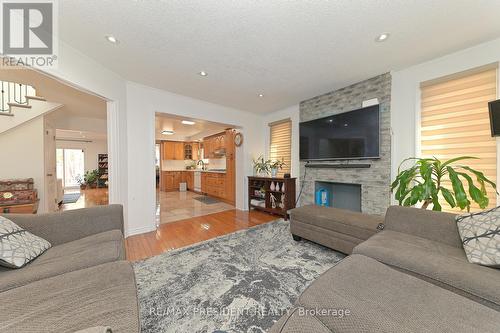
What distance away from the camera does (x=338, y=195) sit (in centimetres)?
354

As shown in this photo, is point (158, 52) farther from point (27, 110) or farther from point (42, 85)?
point (27, 110)

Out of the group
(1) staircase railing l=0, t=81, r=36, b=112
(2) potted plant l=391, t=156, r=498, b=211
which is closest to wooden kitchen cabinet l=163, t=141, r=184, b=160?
(1) staircase railing l=0, t=81, r=36, b=112

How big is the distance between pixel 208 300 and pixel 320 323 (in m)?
1.01

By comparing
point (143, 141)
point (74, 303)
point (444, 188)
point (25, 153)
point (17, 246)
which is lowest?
point (74, 303)

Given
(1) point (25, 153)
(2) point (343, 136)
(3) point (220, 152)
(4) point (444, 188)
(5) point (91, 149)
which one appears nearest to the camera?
(4) point (444, 188)

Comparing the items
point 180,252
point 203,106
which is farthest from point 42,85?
point 180,252

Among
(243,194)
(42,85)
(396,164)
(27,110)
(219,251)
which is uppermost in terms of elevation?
(42,85)

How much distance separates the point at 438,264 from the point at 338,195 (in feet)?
7.96

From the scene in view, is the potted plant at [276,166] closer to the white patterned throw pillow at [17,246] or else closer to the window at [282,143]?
the window at [282,143]

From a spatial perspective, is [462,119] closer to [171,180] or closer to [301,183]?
[301,183]

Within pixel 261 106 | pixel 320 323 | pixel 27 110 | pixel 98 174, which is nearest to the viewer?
pixel 320 323

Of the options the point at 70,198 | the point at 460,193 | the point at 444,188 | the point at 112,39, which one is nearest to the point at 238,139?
the point at 112,39

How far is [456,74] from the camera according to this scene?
223cm

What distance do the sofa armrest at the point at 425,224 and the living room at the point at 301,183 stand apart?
0.5 inches
